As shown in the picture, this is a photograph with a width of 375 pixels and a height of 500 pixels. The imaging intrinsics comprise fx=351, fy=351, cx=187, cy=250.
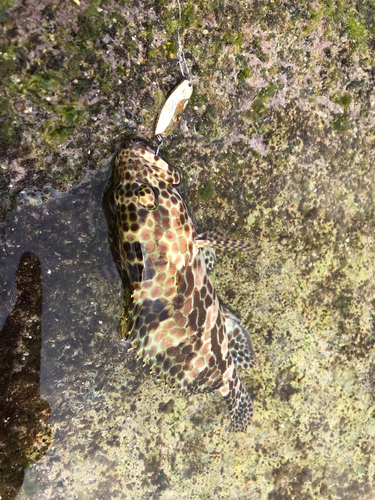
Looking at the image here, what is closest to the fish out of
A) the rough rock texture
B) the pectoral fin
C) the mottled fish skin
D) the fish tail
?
the rough rock texture

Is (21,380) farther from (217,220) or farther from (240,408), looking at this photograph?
(217,220)

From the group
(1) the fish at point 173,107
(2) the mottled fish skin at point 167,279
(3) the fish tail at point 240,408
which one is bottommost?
(3) the fish tail at point 240,408

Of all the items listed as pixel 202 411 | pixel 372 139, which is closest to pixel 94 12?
pixel 372 139

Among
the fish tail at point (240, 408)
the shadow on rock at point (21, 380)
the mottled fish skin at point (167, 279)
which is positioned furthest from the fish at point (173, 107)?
the fish tail at point (240, 408)

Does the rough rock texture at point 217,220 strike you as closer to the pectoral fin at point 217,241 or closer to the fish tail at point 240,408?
the fish tail at point 240,408

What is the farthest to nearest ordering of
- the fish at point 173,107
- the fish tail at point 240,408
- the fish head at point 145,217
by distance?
the fish tail at point 240,408
the fish at point 173,107
the fish head at point 145,217

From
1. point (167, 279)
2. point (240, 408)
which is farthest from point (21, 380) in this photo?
point (240, 408)
